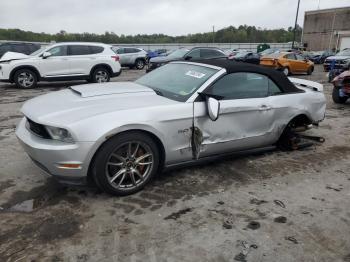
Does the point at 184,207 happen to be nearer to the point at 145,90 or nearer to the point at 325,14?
the point at 145,90

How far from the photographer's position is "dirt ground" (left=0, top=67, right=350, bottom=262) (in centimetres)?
297

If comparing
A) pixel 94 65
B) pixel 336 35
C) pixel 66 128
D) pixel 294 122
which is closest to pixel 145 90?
pixel 66 128

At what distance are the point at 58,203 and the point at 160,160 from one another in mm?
1215

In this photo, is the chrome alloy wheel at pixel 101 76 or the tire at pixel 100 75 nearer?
the tire at pixel 100 75

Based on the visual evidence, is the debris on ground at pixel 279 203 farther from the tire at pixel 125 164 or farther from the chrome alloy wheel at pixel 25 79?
the chrome alloy wheel at pixel 25 79

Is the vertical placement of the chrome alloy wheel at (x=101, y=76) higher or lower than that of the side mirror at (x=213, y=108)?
lower

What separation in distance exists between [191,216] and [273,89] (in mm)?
2474

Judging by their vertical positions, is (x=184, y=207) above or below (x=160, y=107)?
below

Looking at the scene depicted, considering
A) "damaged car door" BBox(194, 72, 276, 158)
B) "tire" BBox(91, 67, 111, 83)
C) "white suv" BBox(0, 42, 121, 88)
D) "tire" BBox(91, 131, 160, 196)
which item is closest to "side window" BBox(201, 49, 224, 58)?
"white suv" BBox(0, 42, 121, 88)

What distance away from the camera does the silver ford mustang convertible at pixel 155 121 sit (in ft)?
11.6

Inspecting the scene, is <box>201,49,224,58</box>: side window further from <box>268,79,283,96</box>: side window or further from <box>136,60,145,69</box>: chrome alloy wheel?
<box>268,79,283,96</box>: side window

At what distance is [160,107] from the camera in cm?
396

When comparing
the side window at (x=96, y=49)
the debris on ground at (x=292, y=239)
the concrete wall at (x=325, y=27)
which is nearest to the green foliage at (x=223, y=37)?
the concrete wall at (x=325, y=27)

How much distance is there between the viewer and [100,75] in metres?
13.6
